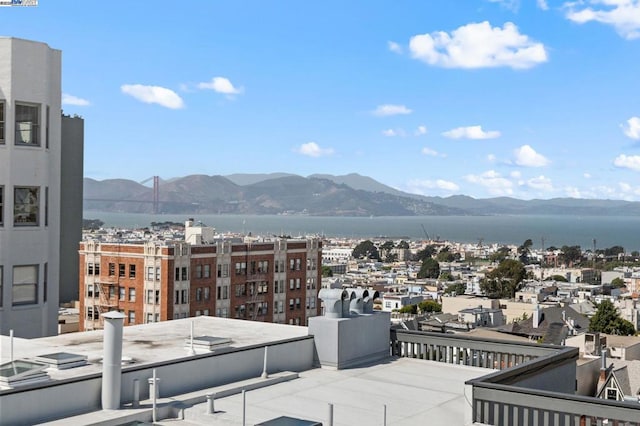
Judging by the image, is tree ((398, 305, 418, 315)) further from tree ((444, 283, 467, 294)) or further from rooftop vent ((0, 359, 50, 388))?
rooftop vent ((0, 359, 50, 388))

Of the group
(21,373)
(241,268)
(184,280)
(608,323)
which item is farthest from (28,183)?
(608,323)

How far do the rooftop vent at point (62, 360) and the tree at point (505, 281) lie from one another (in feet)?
524

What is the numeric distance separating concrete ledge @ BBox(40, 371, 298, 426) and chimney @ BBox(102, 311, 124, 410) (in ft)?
0.56

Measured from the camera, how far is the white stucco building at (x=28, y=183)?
62.0 ft

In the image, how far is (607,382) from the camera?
176 feet

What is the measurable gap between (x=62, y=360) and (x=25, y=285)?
27.8ft

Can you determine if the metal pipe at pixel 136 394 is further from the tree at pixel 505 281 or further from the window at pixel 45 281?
the tree at pixel 505 281

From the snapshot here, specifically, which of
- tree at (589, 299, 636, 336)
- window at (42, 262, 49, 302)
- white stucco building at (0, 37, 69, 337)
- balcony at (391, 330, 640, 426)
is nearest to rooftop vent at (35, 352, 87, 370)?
balcony at (391, 330, 640, 426)

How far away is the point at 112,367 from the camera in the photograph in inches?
436

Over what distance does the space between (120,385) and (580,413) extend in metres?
6.72

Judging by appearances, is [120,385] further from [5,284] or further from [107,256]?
[107,256]

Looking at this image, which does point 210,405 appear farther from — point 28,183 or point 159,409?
point 28,183

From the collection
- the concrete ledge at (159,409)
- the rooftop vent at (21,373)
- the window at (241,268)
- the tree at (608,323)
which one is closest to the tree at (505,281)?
the tree at (608,323)

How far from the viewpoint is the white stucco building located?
744 inches
